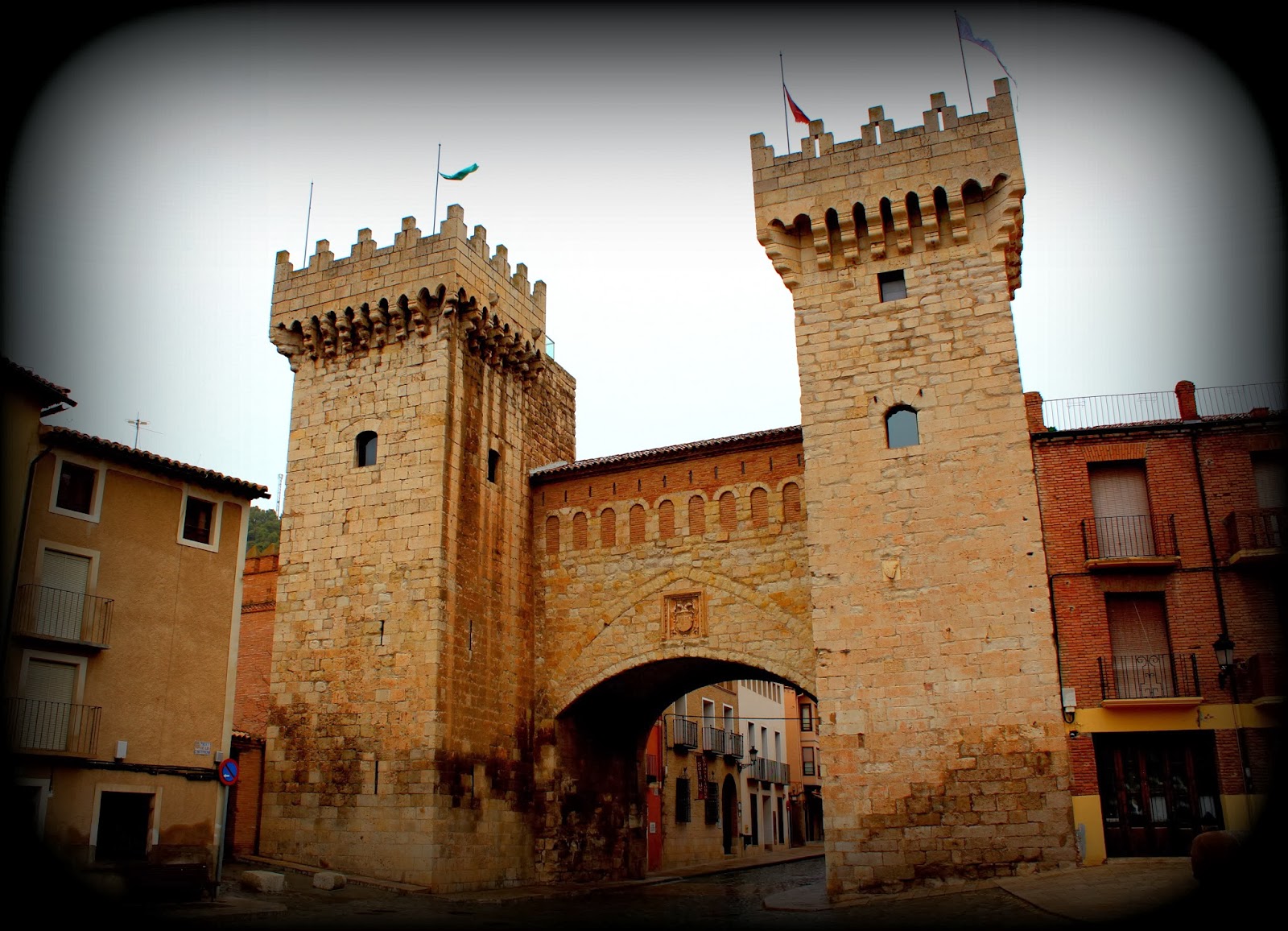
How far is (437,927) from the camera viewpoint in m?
13.8

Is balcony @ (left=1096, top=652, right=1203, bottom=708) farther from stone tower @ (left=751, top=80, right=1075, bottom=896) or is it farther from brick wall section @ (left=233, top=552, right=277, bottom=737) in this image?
brick wall section @ (left=233, top=552, right=277, bottom=737)

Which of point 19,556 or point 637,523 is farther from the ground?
point 637,523

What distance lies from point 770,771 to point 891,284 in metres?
27.6

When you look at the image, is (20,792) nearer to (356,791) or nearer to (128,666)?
(128,666)

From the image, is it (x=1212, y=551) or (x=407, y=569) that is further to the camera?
(x=407, y=569)

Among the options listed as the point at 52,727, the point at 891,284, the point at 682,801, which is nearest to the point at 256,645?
the point at 52,727

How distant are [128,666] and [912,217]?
1440 cm

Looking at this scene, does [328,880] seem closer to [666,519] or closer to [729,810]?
[666,519]

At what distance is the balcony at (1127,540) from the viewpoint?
1614 centimetres

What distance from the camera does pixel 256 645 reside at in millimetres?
24594

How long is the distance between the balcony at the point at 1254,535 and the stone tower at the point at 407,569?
1265cm

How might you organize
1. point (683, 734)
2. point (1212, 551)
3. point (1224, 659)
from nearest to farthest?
point (1224, 659) < point (1212, 551) < point (683, 734)

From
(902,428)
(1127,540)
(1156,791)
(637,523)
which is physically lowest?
(1156,791)

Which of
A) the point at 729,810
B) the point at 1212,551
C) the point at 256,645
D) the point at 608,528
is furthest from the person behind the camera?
the point at 729,810
